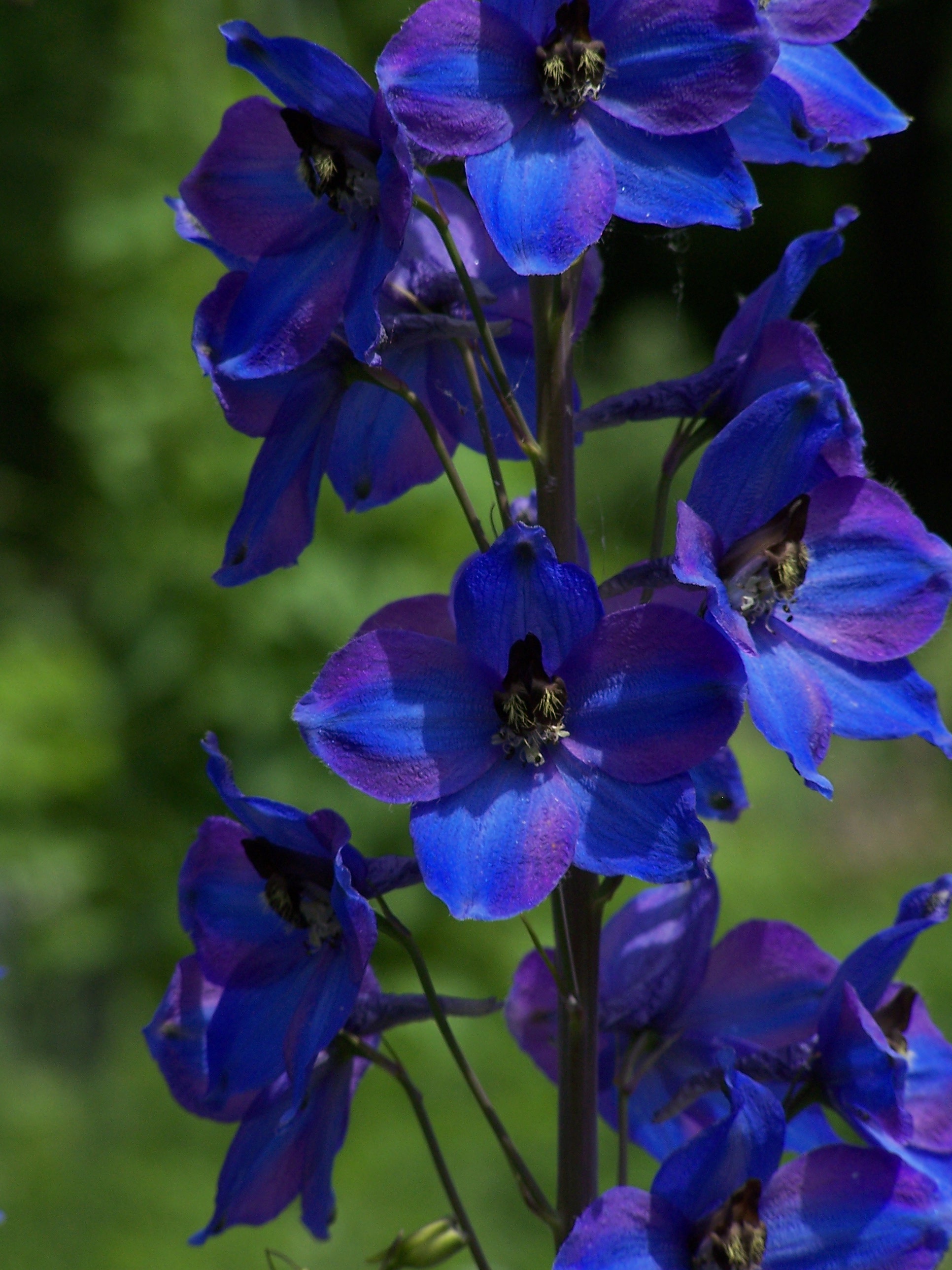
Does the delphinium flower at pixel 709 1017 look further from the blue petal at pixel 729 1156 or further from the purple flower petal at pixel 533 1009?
the blue petal at pixel 729 1156

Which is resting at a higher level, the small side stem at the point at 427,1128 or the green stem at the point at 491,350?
the green stem at the point at 491,350

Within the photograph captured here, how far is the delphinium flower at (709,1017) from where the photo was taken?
967mm

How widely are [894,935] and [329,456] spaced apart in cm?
57

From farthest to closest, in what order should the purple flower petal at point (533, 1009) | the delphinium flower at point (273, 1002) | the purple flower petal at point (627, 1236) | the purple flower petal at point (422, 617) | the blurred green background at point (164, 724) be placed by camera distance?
the blurred green background at point (164, 724) → the purple flower petal at point (533, 1009) → the purple flower petal at point (422, 617) → the delphinium flower at point (273, 1002) → the purple flower petal at point (627, 1236)

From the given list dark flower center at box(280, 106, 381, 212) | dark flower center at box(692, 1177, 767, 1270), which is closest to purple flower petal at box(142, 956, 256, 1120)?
dark flower center at box(692, 1177, 767, 1270)

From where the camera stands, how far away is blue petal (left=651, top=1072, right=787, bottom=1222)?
808 mm

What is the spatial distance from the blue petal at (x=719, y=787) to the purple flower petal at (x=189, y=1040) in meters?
0.40

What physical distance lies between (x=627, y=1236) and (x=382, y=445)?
2.05 ft

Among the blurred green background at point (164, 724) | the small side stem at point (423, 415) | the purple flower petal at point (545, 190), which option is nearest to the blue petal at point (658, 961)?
the small side stem at point (423, 415)

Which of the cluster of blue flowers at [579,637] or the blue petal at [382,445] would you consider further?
the blue petal at [382,445]

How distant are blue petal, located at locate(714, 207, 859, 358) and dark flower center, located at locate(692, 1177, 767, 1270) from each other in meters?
0.57

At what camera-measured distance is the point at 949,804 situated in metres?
5.33

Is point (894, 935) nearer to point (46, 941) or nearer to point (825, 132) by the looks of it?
point (825, 132)

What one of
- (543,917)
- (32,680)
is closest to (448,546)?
(543,917)
